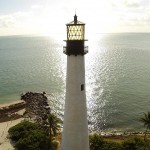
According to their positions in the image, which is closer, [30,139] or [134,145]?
[134,145]

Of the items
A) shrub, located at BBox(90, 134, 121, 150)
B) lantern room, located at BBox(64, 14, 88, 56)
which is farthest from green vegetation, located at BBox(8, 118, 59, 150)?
lantern room, located at BBox(64, 14, 88, 56)

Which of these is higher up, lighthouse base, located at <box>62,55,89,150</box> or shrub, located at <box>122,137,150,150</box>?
lighthouse base, located at <box>62,55,89,150</box>

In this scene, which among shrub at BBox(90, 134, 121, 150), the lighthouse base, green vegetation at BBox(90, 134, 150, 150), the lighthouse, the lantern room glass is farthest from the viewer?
shrub at BBox(90, 134, 121, 150)

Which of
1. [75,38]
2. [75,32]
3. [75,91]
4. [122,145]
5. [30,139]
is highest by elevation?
[75,32]

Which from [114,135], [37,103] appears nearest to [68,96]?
[114,135]

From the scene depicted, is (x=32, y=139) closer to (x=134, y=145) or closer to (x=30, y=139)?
(x=30, y=139)

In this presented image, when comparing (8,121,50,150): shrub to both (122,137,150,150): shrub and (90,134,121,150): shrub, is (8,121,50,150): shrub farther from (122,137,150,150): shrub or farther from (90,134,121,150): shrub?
(122,137,150,150): shrub

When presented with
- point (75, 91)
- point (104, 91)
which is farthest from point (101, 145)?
point (104, 91)

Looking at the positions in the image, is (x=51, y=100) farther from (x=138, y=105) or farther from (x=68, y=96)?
(x=68, y=96)
